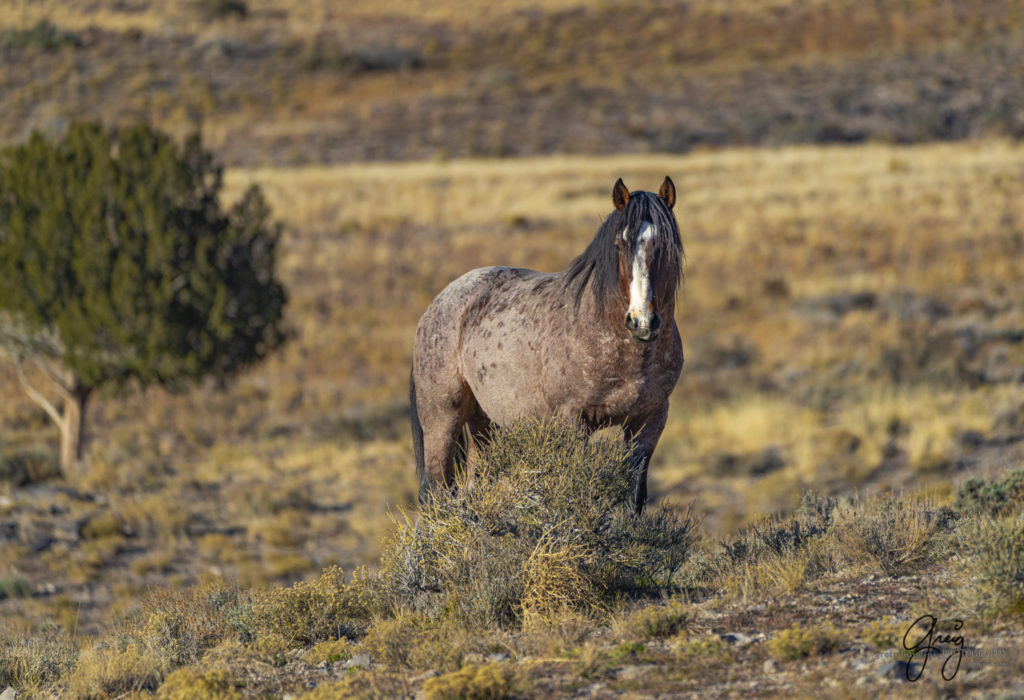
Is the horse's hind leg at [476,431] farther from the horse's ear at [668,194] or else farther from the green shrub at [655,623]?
the horse's ear at [668,194]

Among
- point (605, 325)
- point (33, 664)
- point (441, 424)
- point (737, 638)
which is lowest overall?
point (33, 664)

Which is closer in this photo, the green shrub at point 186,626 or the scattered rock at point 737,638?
the scattered rock at point 737,638

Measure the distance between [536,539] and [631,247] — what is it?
1909 millimetres

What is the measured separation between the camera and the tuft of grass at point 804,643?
17.4ft

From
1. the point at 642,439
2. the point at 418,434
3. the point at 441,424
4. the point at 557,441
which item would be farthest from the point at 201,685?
the point at 642,439

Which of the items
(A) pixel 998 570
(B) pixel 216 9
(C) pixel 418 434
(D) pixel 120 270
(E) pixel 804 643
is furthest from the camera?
(B) pixel 216 9

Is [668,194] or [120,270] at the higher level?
[668,194]

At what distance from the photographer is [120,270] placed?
20875 mm

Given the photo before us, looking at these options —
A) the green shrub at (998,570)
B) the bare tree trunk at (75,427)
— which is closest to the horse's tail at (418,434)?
the green shrub at (998,570)

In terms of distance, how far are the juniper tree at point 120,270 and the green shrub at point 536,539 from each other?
15291 mm

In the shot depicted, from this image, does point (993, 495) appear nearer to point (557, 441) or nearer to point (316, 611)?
point (557, 441)

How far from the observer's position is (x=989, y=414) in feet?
63.1

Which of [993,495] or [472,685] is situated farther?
[993,495]

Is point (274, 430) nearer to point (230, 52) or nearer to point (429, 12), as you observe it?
point (230, 52)
